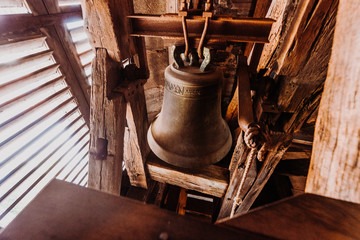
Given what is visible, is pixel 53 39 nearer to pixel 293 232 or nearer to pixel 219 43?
pixel 219 43

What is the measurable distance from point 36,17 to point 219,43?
1.84 metres

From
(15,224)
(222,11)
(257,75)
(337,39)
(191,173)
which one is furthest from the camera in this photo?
(191,173)

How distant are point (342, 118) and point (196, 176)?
183 centimetres

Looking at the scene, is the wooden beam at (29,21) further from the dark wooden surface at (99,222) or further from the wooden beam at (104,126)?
the dark wooden surface at (99,222)

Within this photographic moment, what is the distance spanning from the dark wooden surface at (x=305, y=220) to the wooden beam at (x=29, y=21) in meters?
2.14

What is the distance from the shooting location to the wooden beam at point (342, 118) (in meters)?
0.37

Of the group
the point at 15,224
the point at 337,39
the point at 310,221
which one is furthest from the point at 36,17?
the point at 310,221

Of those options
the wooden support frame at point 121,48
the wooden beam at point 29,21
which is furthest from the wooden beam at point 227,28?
the wooden beam at point 29,21

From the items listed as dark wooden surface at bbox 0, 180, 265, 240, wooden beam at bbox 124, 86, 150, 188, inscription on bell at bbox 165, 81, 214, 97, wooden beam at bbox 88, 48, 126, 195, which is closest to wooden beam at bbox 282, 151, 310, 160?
wooden beam at bbox 124, 86, 150, 188

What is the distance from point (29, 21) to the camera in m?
1.59

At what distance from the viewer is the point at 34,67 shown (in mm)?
1782

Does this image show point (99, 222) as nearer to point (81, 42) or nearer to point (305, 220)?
point (305, 220)

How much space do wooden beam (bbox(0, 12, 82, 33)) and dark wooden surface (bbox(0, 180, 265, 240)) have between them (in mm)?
1861

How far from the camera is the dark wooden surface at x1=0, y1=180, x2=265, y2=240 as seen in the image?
27cm
